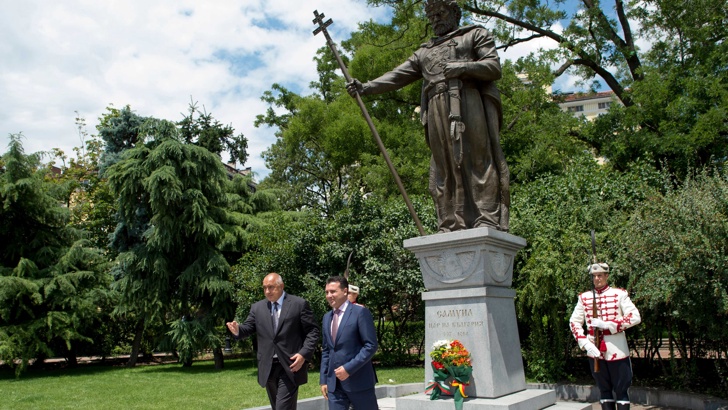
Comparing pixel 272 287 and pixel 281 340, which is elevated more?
pixel 272 287

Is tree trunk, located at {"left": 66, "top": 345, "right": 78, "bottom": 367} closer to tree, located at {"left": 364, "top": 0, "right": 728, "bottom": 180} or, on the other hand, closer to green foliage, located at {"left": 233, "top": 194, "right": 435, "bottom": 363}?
green foliage, located at {"left": 233, "top": 194, "right": 435, "bottom": 363}

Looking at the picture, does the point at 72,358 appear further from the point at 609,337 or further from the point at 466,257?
the point at 609,337

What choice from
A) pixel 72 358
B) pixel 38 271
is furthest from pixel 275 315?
pixel 72 358

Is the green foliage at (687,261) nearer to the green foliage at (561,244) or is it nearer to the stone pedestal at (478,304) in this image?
the green foliage at (561,244)

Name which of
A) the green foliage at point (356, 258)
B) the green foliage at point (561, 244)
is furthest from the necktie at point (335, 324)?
the green foliage at point (356, 258)

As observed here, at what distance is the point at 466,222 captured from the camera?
284 inches

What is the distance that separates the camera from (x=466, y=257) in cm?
676

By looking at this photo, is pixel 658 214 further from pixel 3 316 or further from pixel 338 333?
pixel 3 316

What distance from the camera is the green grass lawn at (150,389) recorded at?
10961mm

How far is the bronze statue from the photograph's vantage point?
7062 mm

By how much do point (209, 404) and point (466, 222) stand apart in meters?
6.00

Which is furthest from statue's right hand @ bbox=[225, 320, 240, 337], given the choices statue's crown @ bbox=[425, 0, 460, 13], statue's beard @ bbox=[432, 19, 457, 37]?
statue's crown @ bbox=[425, 0, 460, 13]

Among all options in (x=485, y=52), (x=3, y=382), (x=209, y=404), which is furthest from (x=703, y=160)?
(x=3, y=382)

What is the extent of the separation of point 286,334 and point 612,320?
358cm
